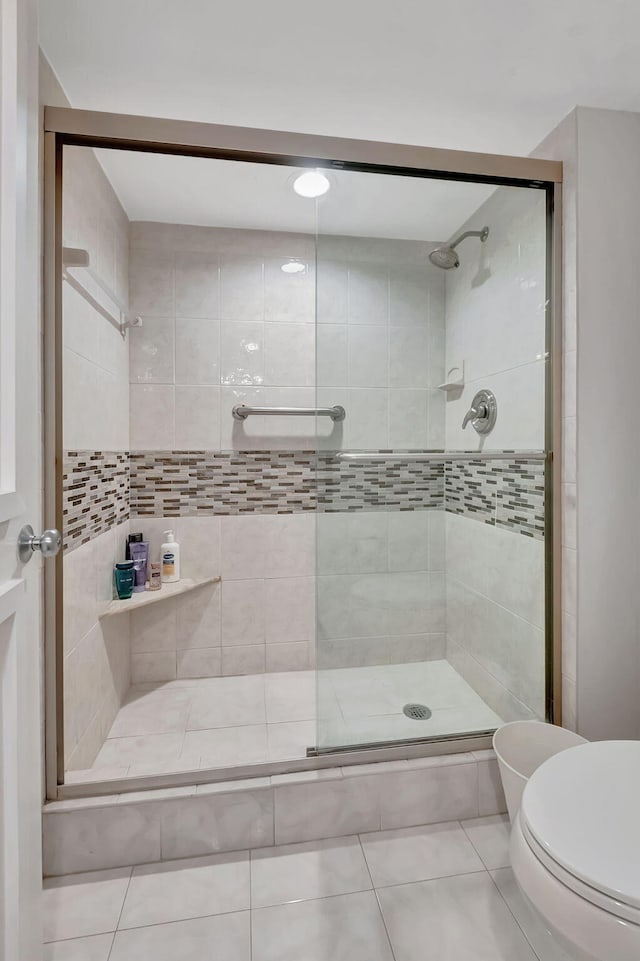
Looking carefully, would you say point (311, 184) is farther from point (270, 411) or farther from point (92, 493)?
point (92, 493)

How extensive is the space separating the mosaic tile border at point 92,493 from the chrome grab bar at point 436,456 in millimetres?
787

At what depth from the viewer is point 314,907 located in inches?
44.8

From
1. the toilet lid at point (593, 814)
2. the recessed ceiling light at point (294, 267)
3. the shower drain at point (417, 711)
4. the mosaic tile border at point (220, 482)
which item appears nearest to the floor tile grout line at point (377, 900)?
the shower drain at point (417, 711)

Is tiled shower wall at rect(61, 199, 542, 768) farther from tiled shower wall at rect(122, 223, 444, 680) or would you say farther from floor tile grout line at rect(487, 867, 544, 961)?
floor tile grout line at rect(487, 867, 544, 961)

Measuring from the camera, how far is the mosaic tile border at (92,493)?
141 cm

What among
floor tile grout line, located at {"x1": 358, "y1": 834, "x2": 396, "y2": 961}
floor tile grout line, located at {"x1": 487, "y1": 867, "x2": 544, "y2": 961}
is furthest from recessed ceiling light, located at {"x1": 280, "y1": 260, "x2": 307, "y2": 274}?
floor tile grout line, located at {"x1": 487, "y1": 867, "x2": 544, "y2": 961}

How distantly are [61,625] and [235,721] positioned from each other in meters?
0.81

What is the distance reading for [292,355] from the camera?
2.24 m

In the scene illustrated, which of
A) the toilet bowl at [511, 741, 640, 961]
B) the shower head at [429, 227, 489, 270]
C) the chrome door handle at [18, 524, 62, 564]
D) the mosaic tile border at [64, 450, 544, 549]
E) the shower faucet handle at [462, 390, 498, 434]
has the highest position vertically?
the shower head at [429, 227, 489, 270]

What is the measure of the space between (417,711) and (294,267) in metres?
1.89

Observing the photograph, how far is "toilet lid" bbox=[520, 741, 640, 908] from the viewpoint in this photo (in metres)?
0.72

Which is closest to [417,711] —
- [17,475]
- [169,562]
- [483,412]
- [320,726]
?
[320,726]

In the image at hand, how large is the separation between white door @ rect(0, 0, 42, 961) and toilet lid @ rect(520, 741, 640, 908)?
88 cm

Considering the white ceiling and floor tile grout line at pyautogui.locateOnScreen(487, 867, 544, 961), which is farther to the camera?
the white ceiling
